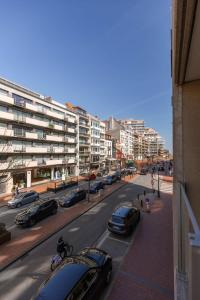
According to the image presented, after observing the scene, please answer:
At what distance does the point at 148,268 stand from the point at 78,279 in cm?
451

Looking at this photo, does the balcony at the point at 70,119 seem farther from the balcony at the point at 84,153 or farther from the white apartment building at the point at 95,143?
the white apartment building at the point at 95,143

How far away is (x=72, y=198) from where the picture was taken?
21188 millimetres

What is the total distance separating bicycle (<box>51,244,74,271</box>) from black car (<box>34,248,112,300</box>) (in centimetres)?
163

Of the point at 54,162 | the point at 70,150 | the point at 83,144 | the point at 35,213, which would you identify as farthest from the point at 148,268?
the point at 83,144

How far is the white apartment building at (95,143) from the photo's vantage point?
56.3 metres

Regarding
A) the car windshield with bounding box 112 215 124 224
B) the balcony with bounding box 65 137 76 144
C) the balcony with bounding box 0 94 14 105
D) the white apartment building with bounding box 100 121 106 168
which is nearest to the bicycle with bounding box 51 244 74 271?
the car windshield with bounding box 112 215 124 224

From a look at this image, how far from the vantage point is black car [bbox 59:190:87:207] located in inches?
808

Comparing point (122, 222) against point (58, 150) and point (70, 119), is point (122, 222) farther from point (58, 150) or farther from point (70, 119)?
point (70, 119)

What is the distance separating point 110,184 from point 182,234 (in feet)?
95.2

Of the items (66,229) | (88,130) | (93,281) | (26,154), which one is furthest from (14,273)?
(88,130)

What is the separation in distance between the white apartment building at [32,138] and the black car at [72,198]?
24.1 feet

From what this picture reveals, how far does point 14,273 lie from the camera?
9.12 m

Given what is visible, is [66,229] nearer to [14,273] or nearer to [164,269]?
[14,273]

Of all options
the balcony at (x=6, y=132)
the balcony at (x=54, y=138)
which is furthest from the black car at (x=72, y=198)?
the balcony at (x=54, y=138)
